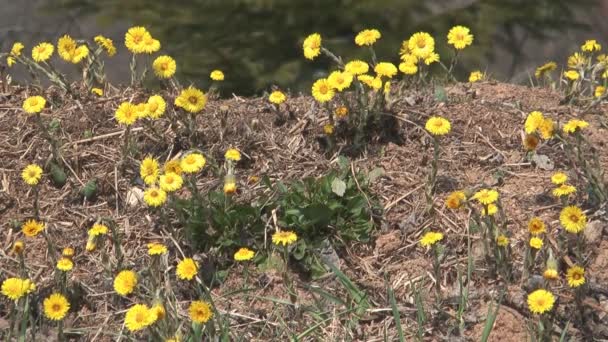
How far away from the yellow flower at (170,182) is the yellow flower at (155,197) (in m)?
0.02

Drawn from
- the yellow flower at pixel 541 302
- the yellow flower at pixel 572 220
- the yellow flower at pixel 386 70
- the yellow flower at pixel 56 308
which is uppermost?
the yellow flower at pixel 386 70

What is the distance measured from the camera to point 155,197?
348 centimetres

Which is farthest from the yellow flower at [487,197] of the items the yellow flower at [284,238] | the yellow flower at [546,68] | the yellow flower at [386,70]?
the yellow flower at [546,68]

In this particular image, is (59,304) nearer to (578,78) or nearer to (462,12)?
(578,78)

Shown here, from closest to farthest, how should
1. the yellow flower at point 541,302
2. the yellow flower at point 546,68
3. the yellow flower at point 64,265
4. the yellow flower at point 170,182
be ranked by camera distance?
the yellow flower at point 541,302 → the yellow flower at point 64,265 → the yellow flower at point 170,182 → the yellow flower at point 546,68

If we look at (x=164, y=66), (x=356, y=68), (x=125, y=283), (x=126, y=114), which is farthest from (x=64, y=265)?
(x=356, y=68)

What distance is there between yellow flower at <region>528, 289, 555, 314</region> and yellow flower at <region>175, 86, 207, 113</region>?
1.67 m

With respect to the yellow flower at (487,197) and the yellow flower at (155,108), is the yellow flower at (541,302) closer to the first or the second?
the yellow flower at (487,197)

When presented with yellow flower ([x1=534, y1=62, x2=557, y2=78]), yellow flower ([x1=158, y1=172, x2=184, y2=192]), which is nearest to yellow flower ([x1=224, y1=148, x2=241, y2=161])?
yellow flower ([x1=158, y1=172, x2=184, y2=192])

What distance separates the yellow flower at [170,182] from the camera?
3506mm

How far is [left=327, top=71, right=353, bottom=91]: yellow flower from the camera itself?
13.0 ft

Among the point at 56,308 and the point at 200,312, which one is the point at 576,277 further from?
the point at 56,308

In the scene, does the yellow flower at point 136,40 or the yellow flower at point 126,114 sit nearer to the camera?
the yellow flower at point 126,114

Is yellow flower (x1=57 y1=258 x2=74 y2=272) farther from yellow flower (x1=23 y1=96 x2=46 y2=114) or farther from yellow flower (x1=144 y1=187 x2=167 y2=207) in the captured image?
yellow flower (x1=23 y1=96 x2=46 y2=114)
